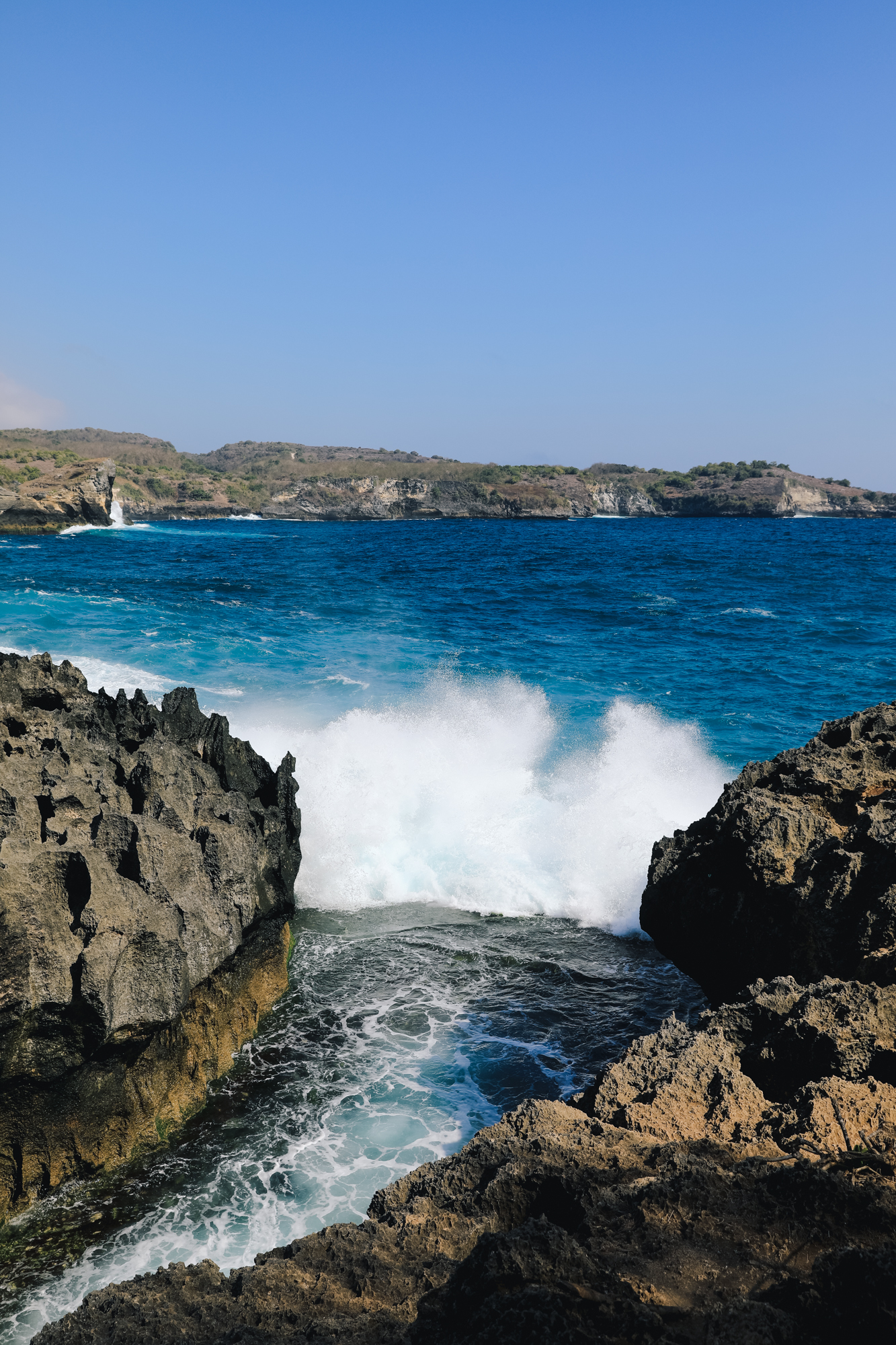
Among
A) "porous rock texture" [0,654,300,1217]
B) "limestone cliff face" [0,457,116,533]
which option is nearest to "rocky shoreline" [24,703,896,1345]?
"porous rock texture" [0,654,300,1217]

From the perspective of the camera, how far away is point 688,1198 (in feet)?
12.1

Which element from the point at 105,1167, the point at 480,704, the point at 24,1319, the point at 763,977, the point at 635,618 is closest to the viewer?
the point at 24,1319

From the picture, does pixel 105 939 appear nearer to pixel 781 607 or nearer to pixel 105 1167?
pixel 105 1167

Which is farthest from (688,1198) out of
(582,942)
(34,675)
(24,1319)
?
(34,675)

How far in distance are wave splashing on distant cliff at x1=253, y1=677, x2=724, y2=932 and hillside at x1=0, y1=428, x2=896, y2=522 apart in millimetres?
78473

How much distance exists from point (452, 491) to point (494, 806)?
102 metres

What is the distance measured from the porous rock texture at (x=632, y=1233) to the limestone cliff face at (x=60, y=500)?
66650 mm

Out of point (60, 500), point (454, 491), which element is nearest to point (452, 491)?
point (454, 491)

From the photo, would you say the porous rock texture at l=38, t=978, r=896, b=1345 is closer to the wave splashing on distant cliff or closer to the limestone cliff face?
the wave splashing on distant cliff

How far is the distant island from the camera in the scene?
100312 millimetres

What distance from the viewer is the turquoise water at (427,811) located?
20.7 feet

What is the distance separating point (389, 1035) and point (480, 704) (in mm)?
10561

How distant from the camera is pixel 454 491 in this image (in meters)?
112

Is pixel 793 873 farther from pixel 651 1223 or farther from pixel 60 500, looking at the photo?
pixel 60 500
